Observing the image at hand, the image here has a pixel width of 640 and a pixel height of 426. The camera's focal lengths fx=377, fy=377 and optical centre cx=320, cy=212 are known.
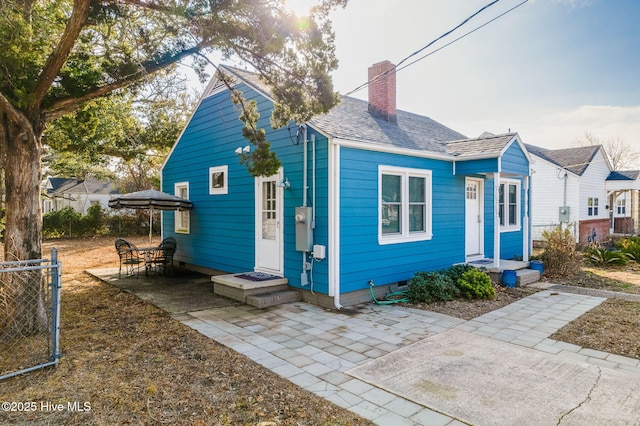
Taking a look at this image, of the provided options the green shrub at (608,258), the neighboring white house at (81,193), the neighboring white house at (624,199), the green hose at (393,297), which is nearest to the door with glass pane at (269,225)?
the green hose at (393,297)

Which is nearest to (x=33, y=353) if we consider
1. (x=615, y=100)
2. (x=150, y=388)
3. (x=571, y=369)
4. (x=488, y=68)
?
(x=150, y=388)

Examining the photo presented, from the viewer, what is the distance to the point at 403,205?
7.77m

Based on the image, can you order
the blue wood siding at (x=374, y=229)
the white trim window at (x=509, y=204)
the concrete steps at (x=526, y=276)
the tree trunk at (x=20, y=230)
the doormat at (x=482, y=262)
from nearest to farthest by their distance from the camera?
the tree trunk at (x=20, y=230) < the blue wood siding at (x=374, y=229) < the concrete steps at (x=526, y=276) < the doormat at (x=482, y=262) < the white trim window at (x=509, y=204)

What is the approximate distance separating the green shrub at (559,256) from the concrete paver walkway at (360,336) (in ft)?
7.61

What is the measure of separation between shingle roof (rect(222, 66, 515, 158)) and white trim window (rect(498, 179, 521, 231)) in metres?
2.09

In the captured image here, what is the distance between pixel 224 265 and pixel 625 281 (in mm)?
9741

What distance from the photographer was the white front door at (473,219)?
9.64 meters

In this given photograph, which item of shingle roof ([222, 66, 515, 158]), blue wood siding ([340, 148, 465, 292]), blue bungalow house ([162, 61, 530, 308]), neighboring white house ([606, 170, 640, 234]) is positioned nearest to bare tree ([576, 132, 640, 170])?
neighboring white house ([606, 170, 640, 234])

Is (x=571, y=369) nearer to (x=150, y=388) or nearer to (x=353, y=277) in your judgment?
(x=353, y=277)

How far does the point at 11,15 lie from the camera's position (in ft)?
14.4

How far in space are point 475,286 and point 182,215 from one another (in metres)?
8.17

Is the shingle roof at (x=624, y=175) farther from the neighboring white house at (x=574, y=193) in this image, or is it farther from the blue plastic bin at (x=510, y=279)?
the blue plastic bin at (x=510, y=279)

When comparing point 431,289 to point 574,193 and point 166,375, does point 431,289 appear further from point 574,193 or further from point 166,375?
point 574,193

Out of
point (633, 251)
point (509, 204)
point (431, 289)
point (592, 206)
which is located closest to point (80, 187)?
point (509, 204)
